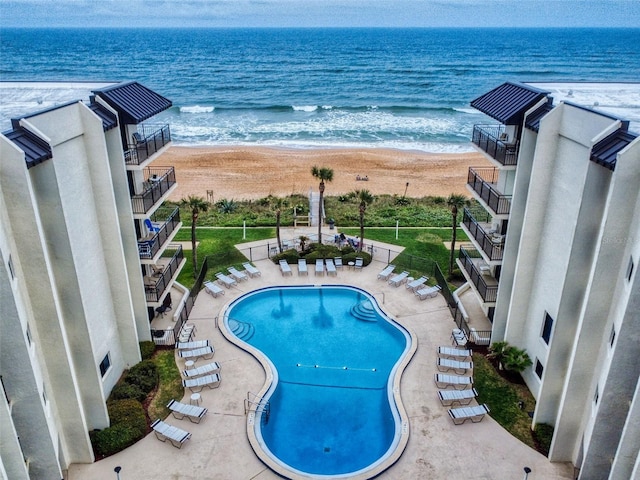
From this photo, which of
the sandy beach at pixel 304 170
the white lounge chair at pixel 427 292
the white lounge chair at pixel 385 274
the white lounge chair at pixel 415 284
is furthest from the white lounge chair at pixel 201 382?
the sandy beach at pixel 304 170

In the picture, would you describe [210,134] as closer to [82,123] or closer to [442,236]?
[442,236]

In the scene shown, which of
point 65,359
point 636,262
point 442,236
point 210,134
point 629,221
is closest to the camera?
point 636,262

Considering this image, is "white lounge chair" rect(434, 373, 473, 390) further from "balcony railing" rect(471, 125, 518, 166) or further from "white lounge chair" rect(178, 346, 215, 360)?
"white lounge chair" rect(178, 346, 215, 360)

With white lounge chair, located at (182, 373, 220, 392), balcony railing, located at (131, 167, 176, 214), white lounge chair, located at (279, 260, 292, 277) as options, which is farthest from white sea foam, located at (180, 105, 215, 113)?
white lounge chair, located at (182, 373, 220, 392)

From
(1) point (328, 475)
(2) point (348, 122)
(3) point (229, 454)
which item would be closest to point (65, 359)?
(3) point (229, 454)

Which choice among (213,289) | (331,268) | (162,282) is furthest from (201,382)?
(331,268)

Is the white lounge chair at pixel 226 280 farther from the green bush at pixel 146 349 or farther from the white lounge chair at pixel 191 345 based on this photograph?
the green bush at pixel 146 349
